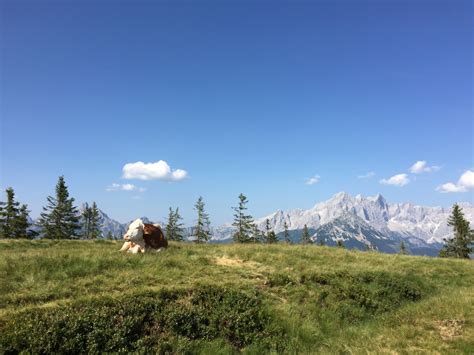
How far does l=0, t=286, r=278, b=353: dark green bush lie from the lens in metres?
7.91

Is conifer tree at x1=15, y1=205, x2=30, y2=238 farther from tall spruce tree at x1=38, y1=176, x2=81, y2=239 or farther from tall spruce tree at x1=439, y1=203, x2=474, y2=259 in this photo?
tall spruce tree at x1=439, y1=203, x2=474, y2=259

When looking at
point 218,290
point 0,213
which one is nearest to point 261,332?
point 218,290

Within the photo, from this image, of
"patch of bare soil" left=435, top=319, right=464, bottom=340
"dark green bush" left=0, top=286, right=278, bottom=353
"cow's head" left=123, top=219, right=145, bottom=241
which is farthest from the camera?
"cow's head" left=123, top=219, right=145, bottom=241

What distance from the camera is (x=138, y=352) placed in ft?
27.4

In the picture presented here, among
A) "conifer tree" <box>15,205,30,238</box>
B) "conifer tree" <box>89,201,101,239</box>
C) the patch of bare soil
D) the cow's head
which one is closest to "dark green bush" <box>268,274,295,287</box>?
the patch of bare soil

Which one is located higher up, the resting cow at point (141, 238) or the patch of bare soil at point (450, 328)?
the resting cow at point (141, 238)

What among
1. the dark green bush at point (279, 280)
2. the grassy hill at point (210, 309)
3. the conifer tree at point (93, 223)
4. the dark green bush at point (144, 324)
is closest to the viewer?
the dark green bush at point (144, 324)

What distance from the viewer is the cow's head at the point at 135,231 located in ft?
57.3

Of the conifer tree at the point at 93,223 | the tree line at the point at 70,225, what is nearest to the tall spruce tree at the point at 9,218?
the tree line at the point at 70,225

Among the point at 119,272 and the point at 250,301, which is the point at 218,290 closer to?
the point at 250,301

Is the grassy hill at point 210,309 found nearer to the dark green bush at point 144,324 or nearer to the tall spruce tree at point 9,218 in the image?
the dark green bush at point 144,324

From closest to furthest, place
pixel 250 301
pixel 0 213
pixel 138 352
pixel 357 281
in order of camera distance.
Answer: pixel 138 352 < pixel 250 301 < pixel 357 281 < pixel 0 213

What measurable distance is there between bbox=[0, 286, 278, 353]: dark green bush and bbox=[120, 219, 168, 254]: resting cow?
23.8 feet

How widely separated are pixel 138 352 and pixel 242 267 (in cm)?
852
